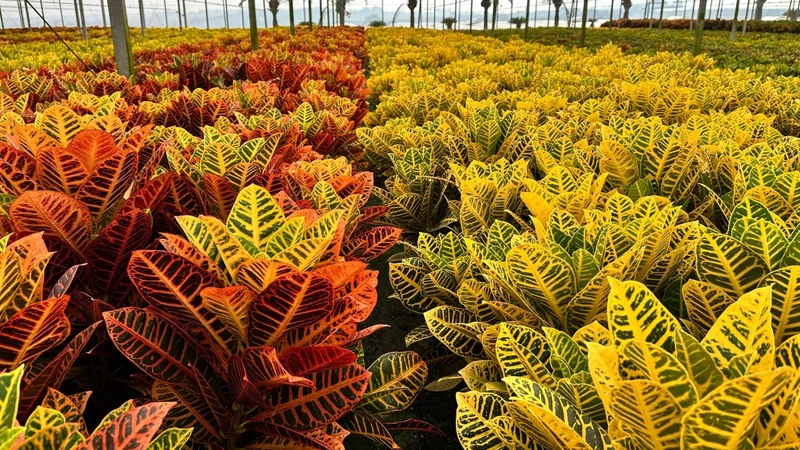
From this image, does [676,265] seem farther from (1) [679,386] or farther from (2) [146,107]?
(2) [146,107]

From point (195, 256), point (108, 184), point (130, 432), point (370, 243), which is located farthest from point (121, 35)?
point (130, 432)

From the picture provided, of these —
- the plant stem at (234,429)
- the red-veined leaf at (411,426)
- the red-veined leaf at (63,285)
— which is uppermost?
the red-veined leaf at (63,285)

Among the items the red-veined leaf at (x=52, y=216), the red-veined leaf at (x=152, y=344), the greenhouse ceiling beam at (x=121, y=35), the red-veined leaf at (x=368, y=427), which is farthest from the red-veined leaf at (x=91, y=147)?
the greenhouse ceiling beam at (x=121, y=35)

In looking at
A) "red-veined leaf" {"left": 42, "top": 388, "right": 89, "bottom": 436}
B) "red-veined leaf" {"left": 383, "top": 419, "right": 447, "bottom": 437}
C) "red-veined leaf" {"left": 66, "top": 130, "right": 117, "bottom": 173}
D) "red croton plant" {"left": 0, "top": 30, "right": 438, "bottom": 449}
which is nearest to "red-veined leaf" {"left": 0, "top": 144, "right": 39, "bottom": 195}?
"red croton plant" {"left": 0, "top": 30, "right": 438, "bottom": 449}

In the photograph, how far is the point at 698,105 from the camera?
11.8ft

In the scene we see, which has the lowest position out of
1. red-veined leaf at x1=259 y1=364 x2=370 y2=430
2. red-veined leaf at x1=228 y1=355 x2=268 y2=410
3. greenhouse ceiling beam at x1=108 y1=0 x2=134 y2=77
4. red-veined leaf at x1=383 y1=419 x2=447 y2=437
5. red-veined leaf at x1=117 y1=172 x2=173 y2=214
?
red-veined leaf at x1=383 y1=419 x2=447 y2=437

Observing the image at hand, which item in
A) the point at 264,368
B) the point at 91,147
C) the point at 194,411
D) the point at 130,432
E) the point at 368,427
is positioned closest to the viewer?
the point at 130,432

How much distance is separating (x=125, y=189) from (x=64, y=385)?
0.49m

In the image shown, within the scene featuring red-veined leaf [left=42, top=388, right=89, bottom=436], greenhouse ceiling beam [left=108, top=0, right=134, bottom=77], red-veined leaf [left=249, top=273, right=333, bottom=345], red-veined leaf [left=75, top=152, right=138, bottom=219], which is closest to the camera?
red-veined leaf [left=42, top=388, right=89, bottom=436]

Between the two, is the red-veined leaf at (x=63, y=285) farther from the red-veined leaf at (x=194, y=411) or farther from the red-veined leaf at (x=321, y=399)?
the red-veined leaf at (x=321, y=399)

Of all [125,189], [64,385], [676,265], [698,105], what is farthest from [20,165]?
[698,105]

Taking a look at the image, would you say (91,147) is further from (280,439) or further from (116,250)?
(280,439)

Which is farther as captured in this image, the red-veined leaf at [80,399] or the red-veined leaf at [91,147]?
the red-veined leaf at [91,147]

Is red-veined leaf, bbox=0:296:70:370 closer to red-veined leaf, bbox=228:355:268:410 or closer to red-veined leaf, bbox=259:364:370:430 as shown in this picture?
red-veined leaf, bbox=228:355:268:410
